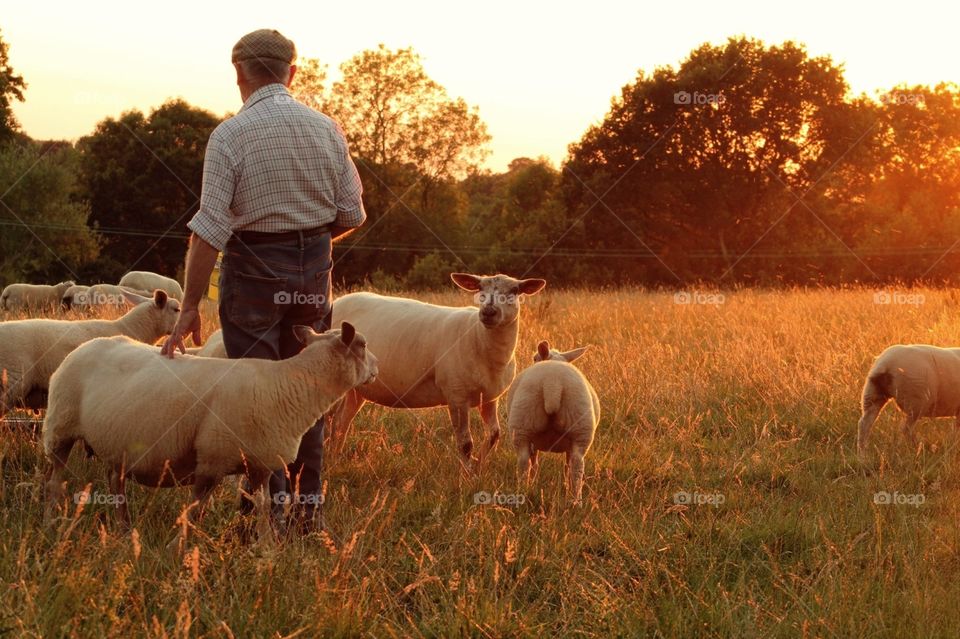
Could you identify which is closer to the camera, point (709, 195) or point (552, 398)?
point (552, 398)

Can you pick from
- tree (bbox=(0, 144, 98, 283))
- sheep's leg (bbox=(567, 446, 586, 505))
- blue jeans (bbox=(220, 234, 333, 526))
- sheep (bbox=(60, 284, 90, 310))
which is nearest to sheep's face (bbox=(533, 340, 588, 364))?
sheep's leg (bbox=(567, 446, 586, 505))

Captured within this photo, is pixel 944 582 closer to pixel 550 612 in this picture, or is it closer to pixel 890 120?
pixel 550 612

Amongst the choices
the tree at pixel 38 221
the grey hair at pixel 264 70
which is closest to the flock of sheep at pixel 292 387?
the grey hair at pixel 264 70

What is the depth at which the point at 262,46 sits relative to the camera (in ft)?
17.5

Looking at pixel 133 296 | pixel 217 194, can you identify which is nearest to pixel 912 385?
pixel 217 194

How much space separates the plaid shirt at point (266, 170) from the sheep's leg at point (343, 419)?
9.56 feet

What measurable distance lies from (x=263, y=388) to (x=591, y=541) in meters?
2.17

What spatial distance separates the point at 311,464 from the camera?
19.0 ft

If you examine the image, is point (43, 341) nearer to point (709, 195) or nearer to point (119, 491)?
point (119, 491)

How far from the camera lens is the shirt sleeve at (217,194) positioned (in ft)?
16.7

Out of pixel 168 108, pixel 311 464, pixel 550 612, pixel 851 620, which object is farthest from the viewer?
pixel 168 108

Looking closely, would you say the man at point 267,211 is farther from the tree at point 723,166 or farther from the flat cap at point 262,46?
the tree at point 723,166

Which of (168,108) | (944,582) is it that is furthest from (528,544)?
(168,108)

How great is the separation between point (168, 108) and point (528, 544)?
44604 mm
